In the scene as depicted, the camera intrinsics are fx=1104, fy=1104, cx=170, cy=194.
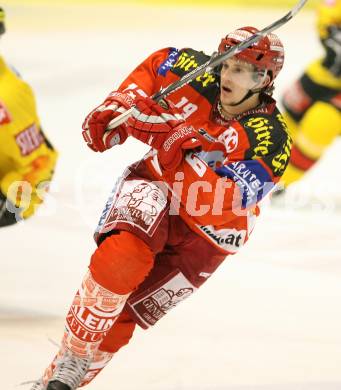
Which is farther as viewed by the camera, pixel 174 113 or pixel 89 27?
pixel 89 27

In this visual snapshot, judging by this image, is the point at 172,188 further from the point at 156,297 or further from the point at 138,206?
the point at 156,297

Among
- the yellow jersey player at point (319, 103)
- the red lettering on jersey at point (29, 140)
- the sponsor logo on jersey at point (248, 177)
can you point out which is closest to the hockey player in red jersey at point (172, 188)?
the sponsor logo on jersey at point (248, 177)

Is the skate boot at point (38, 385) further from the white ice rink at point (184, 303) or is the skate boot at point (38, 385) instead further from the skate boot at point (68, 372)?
the white ice rink at point (184, 303)

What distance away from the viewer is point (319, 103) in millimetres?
5438

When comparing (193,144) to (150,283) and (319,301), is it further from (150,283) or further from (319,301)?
(319,301)

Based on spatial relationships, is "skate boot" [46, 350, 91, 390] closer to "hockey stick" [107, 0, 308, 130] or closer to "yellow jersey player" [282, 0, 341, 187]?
"hockey stick" [107, 0, 308, 130]

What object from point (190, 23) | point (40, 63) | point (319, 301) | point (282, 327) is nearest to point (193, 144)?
point (282, 327)

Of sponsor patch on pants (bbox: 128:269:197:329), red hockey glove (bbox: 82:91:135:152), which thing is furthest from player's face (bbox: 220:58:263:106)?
sponsor patch on pants (bbox: 128:269:197:329)

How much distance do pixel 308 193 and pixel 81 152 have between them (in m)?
1.23

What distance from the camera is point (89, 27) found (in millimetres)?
8039

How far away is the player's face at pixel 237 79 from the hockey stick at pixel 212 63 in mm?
64

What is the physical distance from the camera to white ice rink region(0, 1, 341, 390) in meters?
3.49

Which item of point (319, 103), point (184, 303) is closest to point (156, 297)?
point (184, 303)

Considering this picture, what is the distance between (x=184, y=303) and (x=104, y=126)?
1.49m
